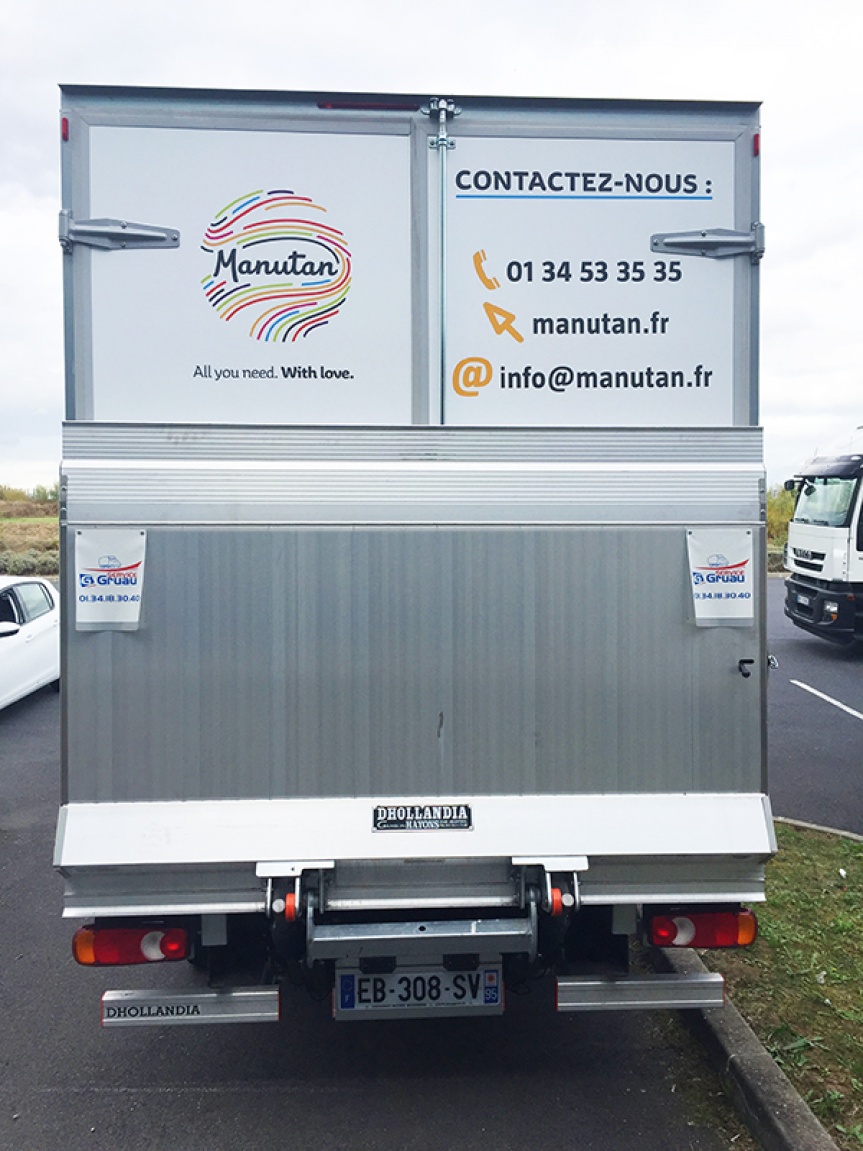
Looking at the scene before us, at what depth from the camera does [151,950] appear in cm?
334

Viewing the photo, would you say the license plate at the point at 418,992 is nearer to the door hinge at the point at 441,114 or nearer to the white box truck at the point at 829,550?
the door hinge at the point at 441,114

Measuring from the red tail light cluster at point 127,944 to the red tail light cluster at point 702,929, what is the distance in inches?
69.5

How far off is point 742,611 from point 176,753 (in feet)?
6.81

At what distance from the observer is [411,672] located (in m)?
3.24

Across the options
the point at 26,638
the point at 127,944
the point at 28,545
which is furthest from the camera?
the point at 28,545

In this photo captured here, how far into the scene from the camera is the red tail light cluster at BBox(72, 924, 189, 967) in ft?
10.9

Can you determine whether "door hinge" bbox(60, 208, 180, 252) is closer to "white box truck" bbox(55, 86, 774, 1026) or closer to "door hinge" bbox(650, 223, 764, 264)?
"white box truck" bbox(55, 86, 774, 1026)

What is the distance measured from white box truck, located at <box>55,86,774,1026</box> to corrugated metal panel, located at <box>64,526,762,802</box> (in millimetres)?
11

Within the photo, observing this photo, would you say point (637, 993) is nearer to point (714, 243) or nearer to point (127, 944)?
point (127, 944)

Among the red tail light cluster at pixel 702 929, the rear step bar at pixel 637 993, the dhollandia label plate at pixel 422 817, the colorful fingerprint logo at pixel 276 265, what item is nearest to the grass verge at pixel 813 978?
the rear step bar at pixel 637 993

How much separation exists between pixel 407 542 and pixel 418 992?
66.0 inches

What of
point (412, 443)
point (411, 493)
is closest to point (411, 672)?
point (411, 493)

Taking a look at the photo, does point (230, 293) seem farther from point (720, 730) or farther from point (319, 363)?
point (720, 730)

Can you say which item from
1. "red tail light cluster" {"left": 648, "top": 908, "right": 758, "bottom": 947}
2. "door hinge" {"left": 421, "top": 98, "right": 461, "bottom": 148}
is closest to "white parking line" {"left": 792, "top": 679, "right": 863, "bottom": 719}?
"red tail light cluster" {"left": 648, "top": 908, "right": 758, "bottom": 947}
